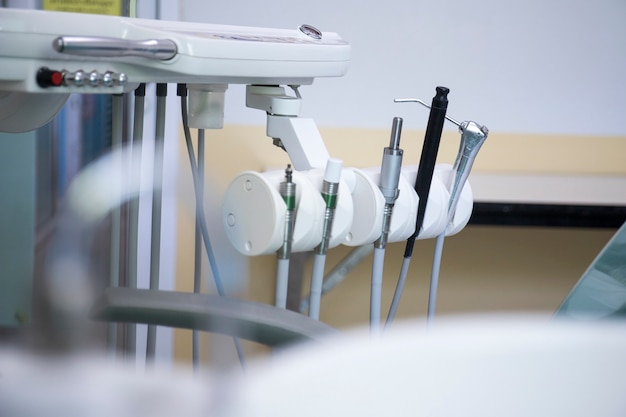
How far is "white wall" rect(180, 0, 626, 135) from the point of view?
1.87 meters

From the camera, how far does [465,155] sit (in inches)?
36.8

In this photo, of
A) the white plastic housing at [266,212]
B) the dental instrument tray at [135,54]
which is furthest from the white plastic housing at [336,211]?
the dental instrument tray at [135,54]

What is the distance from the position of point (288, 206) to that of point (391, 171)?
0.15 meters

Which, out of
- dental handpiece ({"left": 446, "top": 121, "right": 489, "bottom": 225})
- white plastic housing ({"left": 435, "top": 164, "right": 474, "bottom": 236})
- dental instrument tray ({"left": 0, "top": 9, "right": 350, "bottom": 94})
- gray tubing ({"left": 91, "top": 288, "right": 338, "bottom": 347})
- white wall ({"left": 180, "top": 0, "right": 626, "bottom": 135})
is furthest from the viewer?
white wall ({"left": 180, "top": 0, "right": 626, "bottom": 135})

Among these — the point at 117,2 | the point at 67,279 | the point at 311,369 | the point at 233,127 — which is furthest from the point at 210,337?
the point at 233,127

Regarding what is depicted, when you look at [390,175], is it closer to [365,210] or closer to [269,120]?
[365,210]

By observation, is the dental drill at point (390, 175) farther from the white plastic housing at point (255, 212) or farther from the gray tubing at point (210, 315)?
the gray tubing at point (210, 315)

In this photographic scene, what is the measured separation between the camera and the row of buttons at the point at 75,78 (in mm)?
713

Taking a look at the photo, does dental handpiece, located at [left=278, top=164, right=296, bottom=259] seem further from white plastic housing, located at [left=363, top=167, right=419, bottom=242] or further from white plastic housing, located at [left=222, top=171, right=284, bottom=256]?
white plastic housing, located at [left=363, top=167, right=419, bottom=242]

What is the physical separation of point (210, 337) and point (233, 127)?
4.62 feet

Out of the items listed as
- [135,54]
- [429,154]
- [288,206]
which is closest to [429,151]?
[429,154]

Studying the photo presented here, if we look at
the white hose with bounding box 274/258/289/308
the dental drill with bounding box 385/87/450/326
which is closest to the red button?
the white hose with bounding box 274/258/289/308

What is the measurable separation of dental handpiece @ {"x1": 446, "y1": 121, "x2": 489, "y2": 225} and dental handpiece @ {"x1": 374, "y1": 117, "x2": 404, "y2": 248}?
83 mm

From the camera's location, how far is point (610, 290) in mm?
723
